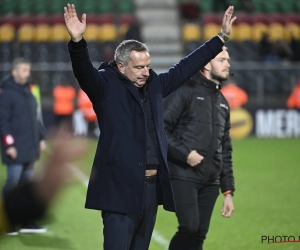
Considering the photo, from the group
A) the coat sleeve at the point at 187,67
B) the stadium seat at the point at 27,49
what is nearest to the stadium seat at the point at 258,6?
the stadium seat at the point at 27,49

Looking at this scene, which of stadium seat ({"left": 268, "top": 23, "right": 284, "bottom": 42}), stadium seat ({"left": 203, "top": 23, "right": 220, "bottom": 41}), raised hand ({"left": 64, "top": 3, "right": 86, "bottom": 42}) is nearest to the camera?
raised hand ({"left": 64, "top": 3, "right": 86, "bottom": 42})

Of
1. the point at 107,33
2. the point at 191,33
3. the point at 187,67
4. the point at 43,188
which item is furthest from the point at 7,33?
the point at 43,188

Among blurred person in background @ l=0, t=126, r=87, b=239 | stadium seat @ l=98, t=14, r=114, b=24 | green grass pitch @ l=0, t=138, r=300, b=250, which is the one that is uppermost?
stadium seat @ l=98, t=14, r=114, b=24

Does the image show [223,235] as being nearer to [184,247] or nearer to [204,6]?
[184,247]

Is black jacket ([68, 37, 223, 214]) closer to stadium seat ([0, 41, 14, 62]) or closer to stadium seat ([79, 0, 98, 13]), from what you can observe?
stadium seat ([0, 41, 14, 62])

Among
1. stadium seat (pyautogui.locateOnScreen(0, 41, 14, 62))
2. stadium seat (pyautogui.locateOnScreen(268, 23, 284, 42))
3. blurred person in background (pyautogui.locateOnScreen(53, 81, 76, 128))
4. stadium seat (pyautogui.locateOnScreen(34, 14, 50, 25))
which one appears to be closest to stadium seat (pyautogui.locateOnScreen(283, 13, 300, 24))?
stadium seat (pyautogui.locateOnScreen(268, 23, 284, 42))

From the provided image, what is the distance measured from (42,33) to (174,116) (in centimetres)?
1961

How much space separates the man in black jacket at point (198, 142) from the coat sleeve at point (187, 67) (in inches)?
33.4

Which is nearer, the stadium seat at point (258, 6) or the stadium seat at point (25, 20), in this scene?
the stadium seat at point (25, 20)

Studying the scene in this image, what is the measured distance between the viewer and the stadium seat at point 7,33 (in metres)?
23.7

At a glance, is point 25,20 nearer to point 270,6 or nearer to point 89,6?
point 89,6

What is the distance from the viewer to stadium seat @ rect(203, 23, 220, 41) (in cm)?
2556

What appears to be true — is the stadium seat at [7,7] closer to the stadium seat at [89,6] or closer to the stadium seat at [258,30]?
the stadium seat at [89,6]

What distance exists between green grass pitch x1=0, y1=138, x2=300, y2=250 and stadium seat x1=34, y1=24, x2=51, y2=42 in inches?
471
